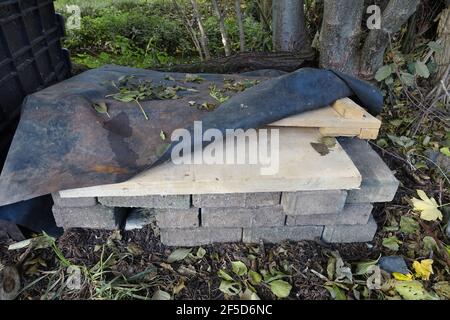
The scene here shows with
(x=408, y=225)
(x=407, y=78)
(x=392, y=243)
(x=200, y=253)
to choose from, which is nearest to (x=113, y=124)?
(x=200, y=253)

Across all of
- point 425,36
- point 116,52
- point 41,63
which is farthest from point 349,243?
point 116,52

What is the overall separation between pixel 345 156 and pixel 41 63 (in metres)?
2.43

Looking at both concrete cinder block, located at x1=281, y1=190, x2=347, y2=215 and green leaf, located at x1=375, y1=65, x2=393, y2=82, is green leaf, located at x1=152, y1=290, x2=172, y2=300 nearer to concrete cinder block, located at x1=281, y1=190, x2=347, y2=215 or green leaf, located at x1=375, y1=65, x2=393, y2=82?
concrete cinder block, located at x1=281, y1=190, x2=347, y2=215

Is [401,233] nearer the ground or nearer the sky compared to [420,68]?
nearer the ground

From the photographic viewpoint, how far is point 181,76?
8.46 feet

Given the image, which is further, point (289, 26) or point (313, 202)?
point (289, 26)

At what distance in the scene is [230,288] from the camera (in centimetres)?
156

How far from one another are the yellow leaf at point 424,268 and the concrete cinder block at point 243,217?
27.4 inches

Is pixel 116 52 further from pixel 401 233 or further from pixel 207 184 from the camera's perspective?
pixel 401 233

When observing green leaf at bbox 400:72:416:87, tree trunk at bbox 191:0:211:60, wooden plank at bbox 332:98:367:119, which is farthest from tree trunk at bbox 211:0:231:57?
wooden plank at bbox 332:98:367:119

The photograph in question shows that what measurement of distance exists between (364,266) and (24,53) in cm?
257

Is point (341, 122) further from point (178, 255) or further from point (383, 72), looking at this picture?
point (383, 72)

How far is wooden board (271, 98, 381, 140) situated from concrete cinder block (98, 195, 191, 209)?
615 millimetres

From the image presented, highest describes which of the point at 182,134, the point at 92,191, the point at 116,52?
the point at 182,134
